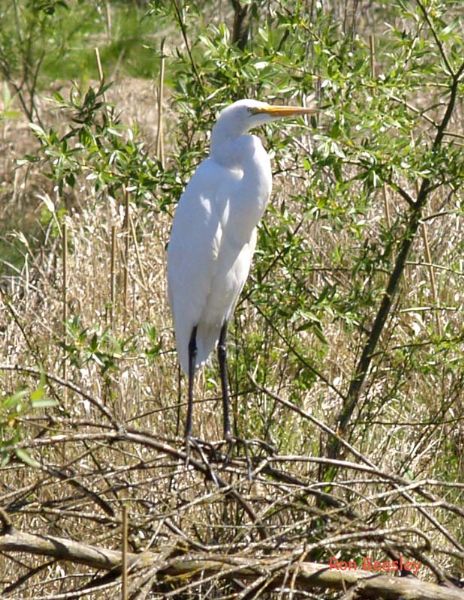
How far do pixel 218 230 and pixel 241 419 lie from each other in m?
0.62

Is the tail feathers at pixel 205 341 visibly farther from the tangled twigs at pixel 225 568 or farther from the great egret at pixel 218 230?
the tangled twigs at pixel 225 568

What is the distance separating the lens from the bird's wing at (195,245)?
3143mm

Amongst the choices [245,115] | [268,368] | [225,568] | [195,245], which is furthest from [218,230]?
[225,568]

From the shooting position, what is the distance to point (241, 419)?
3537mm

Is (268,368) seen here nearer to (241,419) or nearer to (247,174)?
(241,419)

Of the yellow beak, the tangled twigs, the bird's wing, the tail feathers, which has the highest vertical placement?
the yellow beak

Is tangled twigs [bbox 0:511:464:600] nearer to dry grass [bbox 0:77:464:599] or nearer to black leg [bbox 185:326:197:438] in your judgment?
dry grass [bbox 0:77:464:599]

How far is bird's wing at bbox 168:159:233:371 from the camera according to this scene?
314 centimetres

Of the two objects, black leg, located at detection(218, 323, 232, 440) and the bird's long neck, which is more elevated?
the bird's long neck

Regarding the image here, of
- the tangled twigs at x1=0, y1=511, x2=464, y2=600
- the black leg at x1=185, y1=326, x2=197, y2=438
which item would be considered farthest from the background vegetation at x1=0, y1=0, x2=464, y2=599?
the black leg at x1=185, y1=326, x2=197, y2=438

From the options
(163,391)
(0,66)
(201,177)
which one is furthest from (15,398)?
(0,66)

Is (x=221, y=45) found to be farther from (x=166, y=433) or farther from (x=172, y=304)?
(x=166, y=433)

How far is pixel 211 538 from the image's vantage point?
10.8ft

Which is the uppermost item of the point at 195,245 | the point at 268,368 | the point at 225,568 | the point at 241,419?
the point at 195,245
